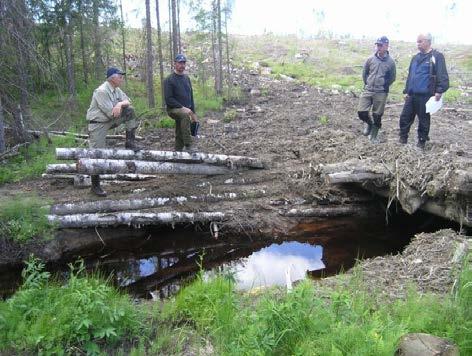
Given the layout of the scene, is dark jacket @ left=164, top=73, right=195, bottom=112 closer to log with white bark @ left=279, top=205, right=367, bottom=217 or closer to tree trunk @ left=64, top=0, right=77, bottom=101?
log with white bark @ left=279, top=205, right=367, bottom=217

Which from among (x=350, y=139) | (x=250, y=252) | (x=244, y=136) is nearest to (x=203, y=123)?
(x=244, y=136)

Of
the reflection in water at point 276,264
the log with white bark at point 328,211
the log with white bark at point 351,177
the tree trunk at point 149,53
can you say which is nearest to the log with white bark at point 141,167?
the log with white bark at point 328,211

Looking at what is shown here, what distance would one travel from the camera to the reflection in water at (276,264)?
5.99 meters

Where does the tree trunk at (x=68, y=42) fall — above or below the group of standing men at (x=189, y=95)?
above

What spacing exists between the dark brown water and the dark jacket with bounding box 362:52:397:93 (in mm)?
2999

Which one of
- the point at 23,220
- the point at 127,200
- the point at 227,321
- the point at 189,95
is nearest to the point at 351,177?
the point at 189,95

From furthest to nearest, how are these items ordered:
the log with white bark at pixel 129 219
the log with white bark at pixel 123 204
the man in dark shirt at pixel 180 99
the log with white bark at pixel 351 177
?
the man in dark shirt at pixel 180 99 → the log with white bark at pixel 351 177 → the log with white bark at pixel 123 204 → the log with white bark at pixel 129 219

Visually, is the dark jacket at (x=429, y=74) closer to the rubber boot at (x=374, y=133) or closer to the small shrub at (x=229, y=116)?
the rubber boot at (x=374, y=133)

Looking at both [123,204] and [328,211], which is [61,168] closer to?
[123,204]

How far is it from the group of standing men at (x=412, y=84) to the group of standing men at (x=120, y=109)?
398 cm

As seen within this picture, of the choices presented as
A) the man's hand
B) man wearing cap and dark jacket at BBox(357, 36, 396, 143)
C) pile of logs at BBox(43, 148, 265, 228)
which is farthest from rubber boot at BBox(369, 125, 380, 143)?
the man's hand

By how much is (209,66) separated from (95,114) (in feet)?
58.5

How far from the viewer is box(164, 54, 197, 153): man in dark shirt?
26.9 feet

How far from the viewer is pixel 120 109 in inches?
296
